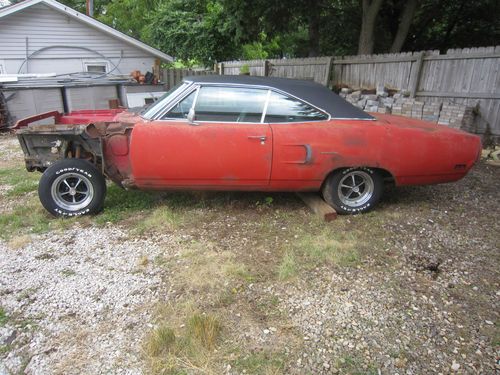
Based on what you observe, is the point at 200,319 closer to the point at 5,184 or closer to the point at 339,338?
the point at 339,338

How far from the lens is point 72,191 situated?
4320mm

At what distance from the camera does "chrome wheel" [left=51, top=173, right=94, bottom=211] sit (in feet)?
13.9

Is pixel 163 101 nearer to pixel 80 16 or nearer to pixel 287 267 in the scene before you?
pixel 287 267

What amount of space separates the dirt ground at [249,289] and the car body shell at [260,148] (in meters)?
0.51

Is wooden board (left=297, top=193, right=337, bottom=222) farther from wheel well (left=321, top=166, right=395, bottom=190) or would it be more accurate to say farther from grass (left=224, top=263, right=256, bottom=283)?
grass (left=224, top=263, right=256, bottom=283)

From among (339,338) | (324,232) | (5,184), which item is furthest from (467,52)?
(5,184)

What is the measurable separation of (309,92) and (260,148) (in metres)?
0.90

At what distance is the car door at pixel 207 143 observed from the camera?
4.03m

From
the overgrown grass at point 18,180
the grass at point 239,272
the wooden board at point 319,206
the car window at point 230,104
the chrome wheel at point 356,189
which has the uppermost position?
the car window at point 230,104

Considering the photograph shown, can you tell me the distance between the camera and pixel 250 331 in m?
2.62

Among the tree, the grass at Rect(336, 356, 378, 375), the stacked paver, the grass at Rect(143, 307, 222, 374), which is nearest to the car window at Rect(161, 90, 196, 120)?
the grass at Rect(143, 307, 222, 374)

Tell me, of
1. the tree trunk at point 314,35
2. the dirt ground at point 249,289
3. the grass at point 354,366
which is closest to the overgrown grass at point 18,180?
the dirt ground at point 249,289

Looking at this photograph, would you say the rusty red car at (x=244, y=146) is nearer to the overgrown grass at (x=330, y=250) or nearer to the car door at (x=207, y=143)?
the car door at (x=207, y=143)

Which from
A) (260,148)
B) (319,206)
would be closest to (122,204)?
(260,148)
